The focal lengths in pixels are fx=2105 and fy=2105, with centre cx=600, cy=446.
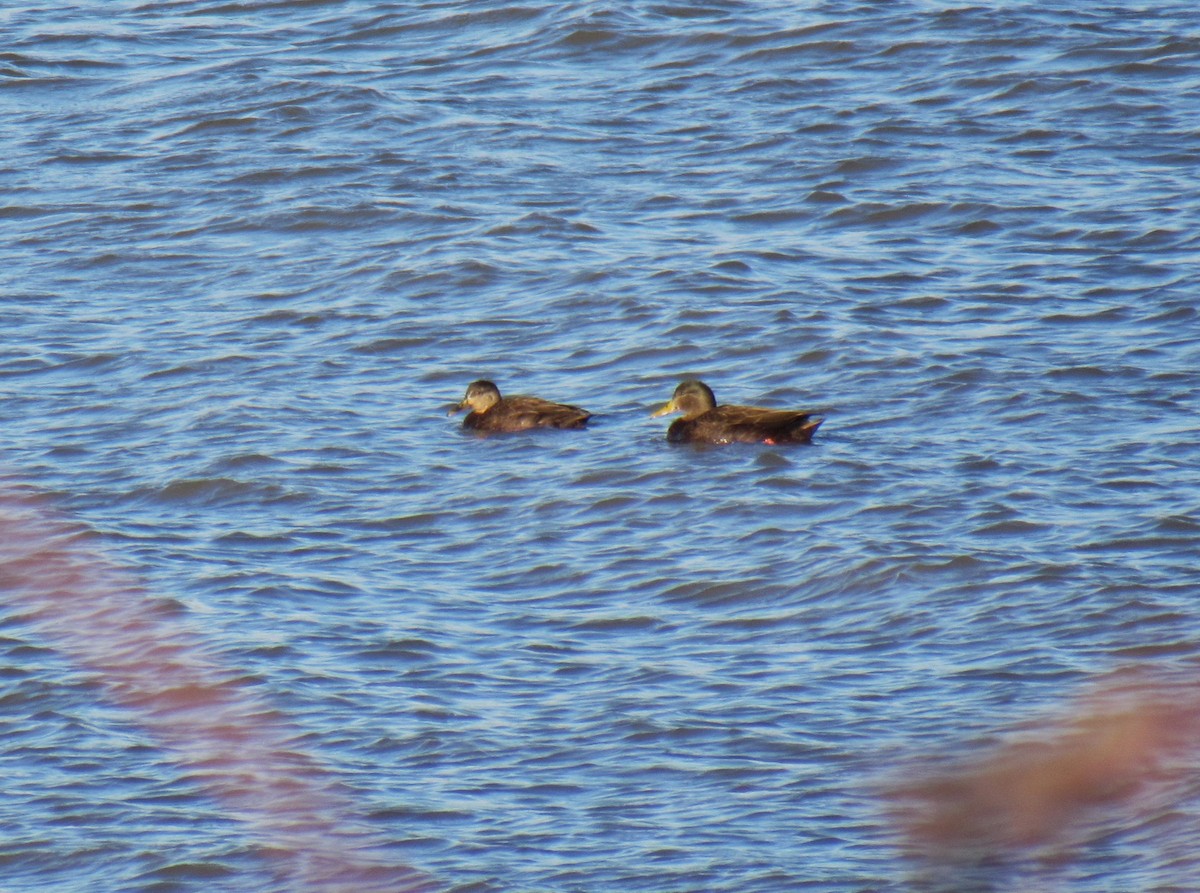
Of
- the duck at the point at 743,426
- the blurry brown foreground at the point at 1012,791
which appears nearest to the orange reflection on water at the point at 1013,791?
the blurry brown foreground at the point at 1012,791

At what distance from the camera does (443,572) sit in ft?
26.9

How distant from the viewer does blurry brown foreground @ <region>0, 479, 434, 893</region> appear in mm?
5516

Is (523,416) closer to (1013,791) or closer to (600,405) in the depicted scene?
(600,405)

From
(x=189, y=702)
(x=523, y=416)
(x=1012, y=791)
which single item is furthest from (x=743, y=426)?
(x=1012, y=791)

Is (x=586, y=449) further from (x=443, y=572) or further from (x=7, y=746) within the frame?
(x=7, y=746)

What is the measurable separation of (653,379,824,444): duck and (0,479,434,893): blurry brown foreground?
9.00 feet

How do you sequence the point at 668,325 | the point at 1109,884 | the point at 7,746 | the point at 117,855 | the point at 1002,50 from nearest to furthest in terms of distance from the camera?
Answer: the point at 1109,884
the point at 117,855
the point at 7,746
the point at 668,325
the point at 1002,50

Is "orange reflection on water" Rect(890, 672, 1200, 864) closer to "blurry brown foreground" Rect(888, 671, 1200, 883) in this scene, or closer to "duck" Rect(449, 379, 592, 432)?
"blurry brown foreground" Rect(888, 671, 1200, 883)

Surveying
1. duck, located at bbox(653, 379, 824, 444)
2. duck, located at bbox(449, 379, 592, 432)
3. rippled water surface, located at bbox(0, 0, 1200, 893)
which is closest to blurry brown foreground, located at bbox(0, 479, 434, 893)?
rippled water surface, located at bbox(0, 0, 1200, 893)

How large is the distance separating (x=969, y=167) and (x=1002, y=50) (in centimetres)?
287

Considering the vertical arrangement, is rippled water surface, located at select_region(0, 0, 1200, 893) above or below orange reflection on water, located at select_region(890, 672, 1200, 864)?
below

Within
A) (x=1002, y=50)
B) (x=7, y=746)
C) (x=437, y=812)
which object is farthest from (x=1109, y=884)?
(x=1002, y=50)

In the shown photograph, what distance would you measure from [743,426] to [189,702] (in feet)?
11.8

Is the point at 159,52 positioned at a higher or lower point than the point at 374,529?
higher
